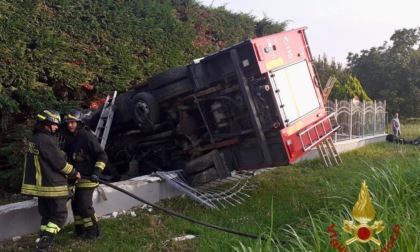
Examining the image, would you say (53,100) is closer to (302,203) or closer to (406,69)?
(302,203)

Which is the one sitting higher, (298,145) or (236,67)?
(236,67)

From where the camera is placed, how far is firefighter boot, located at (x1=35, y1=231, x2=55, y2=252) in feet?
13.8

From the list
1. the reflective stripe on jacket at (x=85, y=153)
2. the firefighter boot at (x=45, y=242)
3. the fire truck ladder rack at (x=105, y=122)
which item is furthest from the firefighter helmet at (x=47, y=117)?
the fire truck ladder rack at (x=105, y=122)

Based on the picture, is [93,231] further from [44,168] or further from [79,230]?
[44,168]

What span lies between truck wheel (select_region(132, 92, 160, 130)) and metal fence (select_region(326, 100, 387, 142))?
585cm

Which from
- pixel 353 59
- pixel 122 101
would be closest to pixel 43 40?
pixel 122 101

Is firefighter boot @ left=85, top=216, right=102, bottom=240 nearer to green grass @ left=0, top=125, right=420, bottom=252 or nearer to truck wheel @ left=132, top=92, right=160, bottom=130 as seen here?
green grass @ left=0, top=125, right=420, bottom=252

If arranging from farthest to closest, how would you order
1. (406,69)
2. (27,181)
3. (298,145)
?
(406,69), (298,145), (27,181)

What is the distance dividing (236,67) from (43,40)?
350 centimetres

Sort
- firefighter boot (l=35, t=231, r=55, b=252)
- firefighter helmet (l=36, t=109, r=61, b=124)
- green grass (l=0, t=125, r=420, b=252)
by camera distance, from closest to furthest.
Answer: green grass (l=0, t=125, r=420, b=252), firefighter boot (l=35, t=231, r=55, b=252), firefighter helmet (l=36, t=109, r=61, b=124)

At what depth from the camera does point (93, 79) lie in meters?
7.95

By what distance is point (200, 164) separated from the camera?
6.02m

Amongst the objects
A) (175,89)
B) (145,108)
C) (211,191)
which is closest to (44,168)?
(145,108)

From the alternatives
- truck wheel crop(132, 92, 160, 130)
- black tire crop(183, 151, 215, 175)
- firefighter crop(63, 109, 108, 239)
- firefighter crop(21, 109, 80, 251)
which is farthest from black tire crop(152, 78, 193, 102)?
firefighter crop(21, 109, 80, 251)
